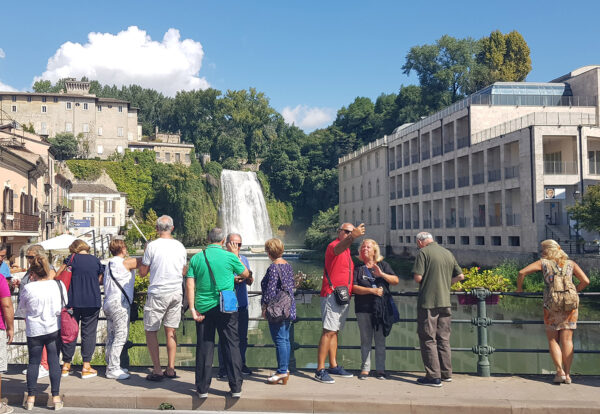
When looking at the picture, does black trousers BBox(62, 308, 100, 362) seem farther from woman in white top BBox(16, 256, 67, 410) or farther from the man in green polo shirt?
the man in green polo shirt

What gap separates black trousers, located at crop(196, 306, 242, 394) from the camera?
20.8 feet

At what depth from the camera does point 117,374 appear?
725cm

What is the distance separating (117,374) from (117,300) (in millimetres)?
1002

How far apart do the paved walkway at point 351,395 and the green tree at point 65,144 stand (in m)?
70.8

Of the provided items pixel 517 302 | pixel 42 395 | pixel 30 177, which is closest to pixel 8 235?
pixel 30 177

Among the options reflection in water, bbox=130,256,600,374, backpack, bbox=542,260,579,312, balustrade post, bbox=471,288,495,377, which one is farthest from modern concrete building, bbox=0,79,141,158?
backpack, bbox=542,260,579,312

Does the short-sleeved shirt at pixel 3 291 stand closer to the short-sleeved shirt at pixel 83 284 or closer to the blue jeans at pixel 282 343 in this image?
the short-sleeved shirt at pixel 83 284

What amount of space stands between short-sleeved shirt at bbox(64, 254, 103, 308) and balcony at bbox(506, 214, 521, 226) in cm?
3240

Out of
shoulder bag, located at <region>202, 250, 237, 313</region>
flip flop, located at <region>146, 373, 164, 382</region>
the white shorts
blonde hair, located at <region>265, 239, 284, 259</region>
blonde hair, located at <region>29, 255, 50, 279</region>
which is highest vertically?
blonde hair, located at <region>265, 239, 284, 259</region>

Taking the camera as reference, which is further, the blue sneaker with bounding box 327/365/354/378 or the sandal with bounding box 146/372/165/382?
the blue sneaker with bounding box 327/365/354/378

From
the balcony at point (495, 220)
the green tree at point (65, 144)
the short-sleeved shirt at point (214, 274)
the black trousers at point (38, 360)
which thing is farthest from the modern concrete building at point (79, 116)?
the short-sleeved shirt at point (214, 274)

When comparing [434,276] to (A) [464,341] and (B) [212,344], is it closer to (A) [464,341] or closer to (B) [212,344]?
(B) [212,344]

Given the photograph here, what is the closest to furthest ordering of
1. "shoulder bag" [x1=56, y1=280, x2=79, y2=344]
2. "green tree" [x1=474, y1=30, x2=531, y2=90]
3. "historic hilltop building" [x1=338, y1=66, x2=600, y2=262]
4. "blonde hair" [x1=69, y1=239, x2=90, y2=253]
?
"shoulder bag" [x1=56, y1=280, x2=79, y2=344] < "blonde hair" [x1=69, y1=239, x2=90, y2=253] < "historic hilltop building" [x1=338, y1=66, x2=600, y2=262] < "green tree" [x1=474, y1=30, x2=531, y2=90]

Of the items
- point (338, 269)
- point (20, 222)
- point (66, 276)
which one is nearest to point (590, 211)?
point (338, 269)
